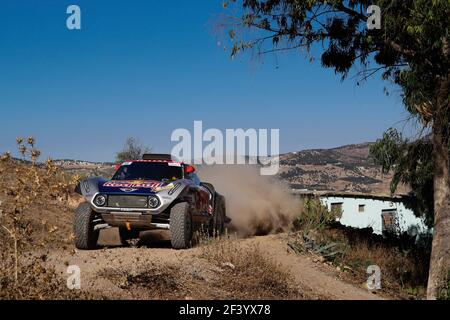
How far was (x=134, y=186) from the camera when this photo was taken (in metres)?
11.3

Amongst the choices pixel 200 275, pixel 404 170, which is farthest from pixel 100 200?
pixel 404 170

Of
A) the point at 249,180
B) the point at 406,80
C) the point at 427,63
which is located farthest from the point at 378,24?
the point at 249,180

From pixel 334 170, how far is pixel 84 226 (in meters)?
77.2

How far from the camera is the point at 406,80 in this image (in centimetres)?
1430

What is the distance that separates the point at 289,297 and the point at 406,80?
7784 mm

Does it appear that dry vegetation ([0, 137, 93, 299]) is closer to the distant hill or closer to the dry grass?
the dry grass

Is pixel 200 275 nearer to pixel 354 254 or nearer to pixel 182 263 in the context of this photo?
pixel 182 263

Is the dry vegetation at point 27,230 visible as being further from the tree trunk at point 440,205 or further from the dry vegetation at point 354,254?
the tree trunk at point 440,205

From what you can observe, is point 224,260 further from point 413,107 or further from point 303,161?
point 303,161

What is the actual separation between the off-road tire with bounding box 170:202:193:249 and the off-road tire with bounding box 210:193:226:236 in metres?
2.29

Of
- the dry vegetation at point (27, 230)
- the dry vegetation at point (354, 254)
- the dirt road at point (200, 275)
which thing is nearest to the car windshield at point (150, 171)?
the dirt road at point (200, 275)

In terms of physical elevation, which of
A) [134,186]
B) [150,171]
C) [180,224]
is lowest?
[180,224]

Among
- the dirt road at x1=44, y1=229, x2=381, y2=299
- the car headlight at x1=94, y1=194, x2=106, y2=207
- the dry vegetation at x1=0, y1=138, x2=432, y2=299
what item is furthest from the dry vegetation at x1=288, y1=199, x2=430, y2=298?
the car headlight at x1=94, y1=194, x2=106, y2=207
